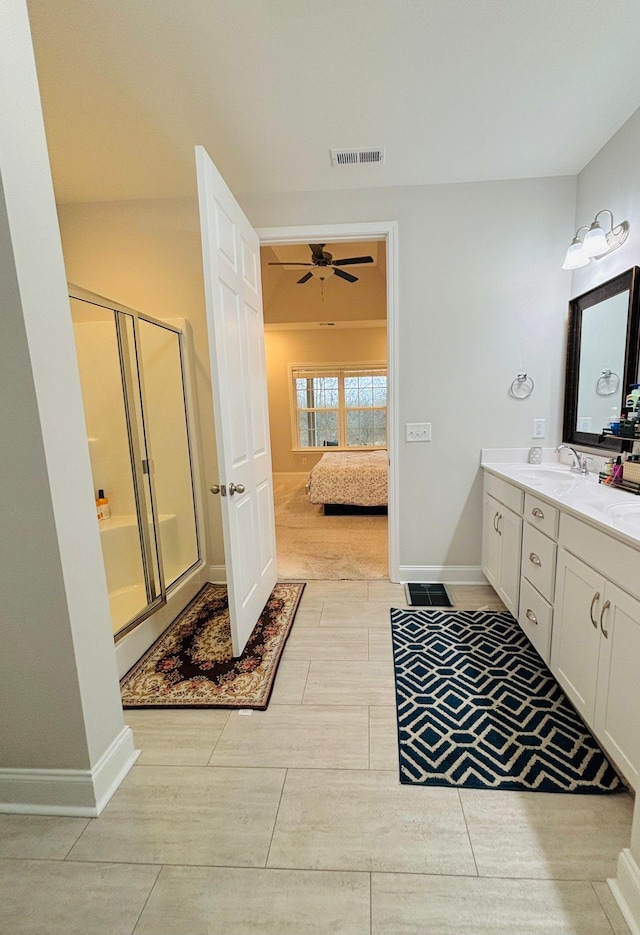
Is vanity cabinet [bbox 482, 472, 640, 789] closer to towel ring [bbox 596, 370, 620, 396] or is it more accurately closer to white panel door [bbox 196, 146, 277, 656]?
towel ring [bbox 596, 370, 620, 396]

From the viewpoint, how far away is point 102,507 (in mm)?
2688

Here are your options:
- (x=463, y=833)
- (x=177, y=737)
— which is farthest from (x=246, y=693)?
(x=463, y=833)

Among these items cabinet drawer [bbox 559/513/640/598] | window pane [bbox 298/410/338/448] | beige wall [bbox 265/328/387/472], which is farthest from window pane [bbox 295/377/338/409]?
cabinet drawer [bbox 559/513/640/598]

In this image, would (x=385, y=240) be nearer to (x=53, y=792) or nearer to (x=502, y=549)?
(x=502, y=549)

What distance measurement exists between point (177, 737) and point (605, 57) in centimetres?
322

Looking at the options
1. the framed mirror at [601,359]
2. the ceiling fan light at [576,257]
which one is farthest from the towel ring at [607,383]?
the ceiling fan light at [576,257]

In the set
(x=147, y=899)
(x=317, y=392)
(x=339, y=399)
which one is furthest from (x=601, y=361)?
(x=317, y=392)

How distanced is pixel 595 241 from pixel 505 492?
138 cm

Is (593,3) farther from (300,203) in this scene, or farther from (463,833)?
(463,833)

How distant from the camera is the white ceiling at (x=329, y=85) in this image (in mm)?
1394

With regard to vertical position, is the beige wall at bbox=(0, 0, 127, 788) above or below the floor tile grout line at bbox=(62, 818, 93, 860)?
above

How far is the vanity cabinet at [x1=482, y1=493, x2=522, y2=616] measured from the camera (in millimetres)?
2086

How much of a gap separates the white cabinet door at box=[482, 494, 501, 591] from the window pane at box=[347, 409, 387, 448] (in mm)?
4544

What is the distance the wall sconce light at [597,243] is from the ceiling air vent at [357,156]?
1182mm
